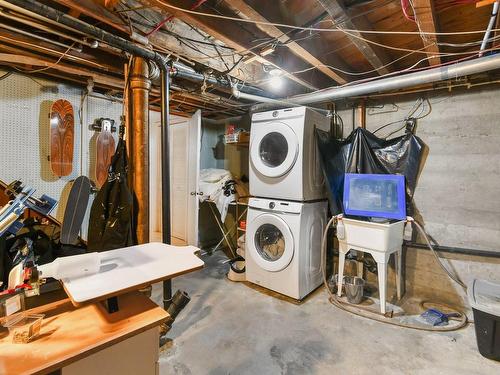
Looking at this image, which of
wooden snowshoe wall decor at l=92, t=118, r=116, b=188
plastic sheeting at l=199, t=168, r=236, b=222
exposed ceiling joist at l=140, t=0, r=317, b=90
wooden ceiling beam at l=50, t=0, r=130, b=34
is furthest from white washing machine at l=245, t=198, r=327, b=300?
Result: wooden ceiling beam at l=50, t=0, r=130, b=34

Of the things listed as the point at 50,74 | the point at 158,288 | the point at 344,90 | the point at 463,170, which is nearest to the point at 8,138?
the point at 50,74

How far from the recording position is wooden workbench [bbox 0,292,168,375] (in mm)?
748

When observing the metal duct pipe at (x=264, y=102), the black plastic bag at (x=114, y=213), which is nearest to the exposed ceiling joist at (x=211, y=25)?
the metal duct pipe at (x=264, y=102)

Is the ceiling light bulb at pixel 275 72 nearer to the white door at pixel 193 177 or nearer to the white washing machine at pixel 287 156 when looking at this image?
the white washing machine at pixel 287 156

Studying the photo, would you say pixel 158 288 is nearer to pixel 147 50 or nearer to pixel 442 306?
pixel 147 50

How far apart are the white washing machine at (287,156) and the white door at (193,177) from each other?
947 mm

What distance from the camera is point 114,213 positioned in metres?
1.79

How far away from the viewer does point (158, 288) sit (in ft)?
9.16

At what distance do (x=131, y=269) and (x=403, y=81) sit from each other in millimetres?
2484

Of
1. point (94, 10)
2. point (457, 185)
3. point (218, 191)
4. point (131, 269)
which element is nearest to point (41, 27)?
point (94, 10)

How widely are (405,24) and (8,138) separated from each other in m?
3.41

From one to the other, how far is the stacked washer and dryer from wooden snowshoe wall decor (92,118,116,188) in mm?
1711

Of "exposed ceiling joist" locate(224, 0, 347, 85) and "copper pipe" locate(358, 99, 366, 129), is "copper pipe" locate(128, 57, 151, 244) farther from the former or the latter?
"copper pipe" locate(358, 99, 366, 129)

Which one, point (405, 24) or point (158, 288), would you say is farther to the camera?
point (158, 288)
